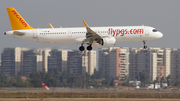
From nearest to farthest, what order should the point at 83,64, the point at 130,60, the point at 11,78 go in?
the point at 11,78 → the point at 83,64 → the point at 130,60

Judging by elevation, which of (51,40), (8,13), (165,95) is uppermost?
(8,13)

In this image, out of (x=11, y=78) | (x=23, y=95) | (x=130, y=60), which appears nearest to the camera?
(x=23, y=95)

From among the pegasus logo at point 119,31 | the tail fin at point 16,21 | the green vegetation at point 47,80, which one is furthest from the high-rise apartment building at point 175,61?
the tail fin at point 16,21

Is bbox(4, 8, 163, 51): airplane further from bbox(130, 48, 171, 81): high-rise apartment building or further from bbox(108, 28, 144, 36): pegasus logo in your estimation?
bbox(130, 48, 171, 81): high-rise apartment building

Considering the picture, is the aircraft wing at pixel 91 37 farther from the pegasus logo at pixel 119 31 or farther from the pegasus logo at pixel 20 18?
the pegasus logo at pixel 20 18

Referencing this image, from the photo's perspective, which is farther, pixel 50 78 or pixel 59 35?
pixel 50 78

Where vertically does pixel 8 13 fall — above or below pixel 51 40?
above

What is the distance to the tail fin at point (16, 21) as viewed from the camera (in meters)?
60.6

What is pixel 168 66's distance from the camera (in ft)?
577

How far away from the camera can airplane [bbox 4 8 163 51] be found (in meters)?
59.0

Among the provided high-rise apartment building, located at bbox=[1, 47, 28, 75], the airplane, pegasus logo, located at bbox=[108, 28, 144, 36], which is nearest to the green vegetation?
high-rise apartment building, located at bbox=[1, 47, 28, 75]

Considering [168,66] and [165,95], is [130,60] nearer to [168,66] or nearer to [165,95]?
[168,66]

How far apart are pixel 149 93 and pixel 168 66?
117 meters

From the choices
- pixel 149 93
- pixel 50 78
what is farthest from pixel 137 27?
pixel 50 78
